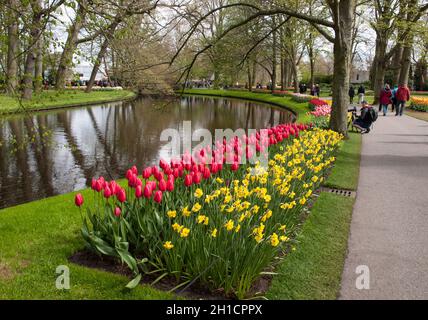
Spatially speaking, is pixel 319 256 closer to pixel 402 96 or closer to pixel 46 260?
pixel 46 260

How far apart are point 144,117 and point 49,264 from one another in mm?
22147

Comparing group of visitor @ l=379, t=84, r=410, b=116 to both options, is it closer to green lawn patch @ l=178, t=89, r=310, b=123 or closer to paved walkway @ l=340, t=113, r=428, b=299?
green lawn patch @ l=178, t=89, r=310, b=123

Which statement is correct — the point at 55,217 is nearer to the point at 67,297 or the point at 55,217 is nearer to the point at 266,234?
the point at 67,297

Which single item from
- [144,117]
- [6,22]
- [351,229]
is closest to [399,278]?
[351,229]

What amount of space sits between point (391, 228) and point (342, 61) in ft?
26.1

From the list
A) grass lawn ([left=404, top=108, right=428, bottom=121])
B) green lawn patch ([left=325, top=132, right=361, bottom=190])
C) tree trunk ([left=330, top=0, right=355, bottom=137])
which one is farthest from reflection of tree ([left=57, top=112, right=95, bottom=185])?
grass lawn ([left=404, top=108, right=428, bottom=121])

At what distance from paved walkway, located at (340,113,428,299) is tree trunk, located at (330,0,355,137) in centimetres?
214

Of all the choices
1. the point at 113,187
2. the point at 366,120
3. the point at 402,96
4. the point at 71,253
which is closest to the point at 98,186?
the point at 113,187

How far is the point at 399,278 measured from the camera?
4.09m

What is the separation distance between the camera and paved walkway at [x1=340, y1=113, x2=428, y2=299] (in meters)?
3.96

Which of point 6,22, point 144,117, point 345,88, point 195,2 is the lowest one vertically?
point 144,117

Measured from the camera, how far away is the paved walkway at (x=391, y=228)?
13.0 ft

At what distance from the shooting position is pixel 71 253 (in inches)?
181
